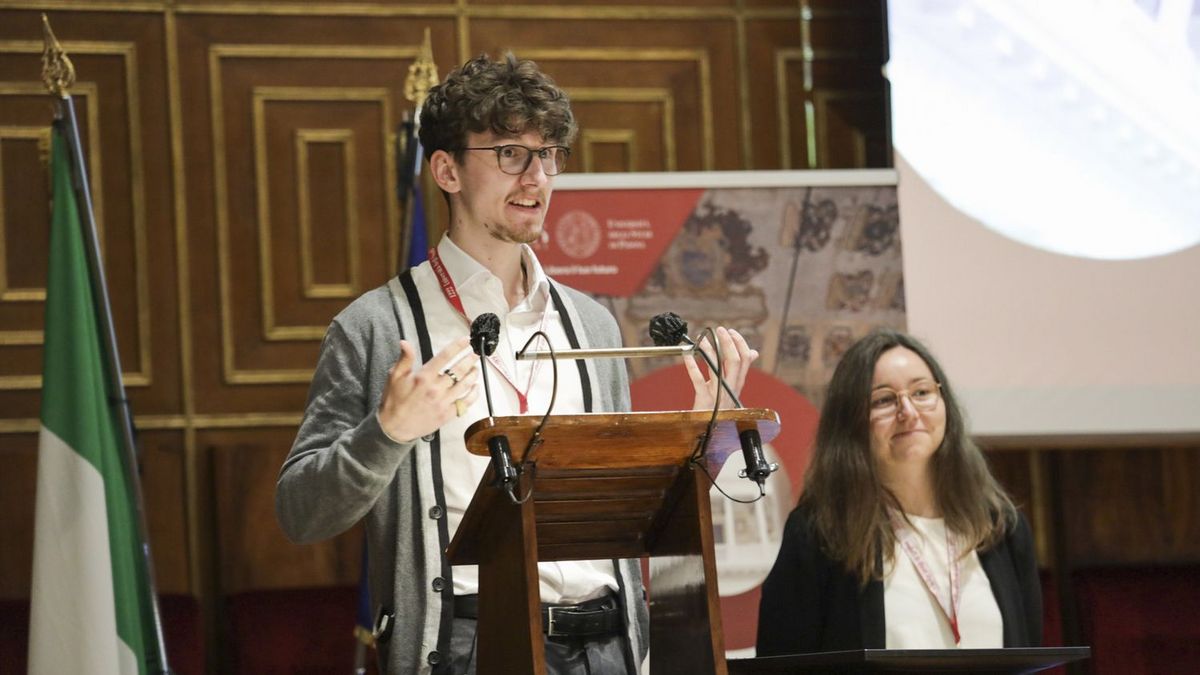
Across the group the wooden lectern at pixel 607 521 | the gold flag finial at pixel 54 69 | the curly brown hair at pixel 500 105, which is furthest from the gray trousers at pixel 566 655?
the gold flag finial at pixel 54 69

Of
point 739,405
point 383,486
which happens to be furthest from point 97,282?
point 739,405

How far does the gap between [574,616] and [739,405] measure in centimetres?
44

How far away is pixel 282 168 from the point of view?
14.4 ft

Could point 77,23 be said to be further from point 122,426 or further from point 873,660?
point 873,660

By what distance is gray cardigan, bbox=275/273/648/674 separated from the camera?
6.45 feet

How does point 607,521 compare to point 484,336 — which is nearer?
point 484,336

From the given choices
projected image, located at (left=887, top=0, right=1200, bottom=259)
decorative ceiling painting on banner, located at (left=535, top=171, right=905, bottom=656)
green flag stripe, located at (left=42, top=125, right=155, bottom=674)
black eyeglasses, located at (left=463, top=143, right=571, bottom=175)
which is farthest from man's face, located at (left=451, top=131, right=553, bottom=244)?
projected image, located at (left=887, top=0, right=1200, bottom=259)

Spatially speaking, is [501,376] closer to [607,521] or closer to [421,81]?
[607,521]

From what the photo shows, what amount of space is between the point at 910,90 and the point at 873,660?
2524 millimetres

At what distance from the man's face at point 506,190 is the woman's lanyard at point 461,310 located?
0.10 m

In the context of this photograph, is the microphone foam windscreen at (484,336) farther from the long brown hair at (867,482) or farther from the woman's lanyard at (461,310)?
the long brown hair at (867,482)

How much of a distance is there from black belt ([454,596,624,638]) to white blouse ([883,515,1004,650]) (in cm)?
94

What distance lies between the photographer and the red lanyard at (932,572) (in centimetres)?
289

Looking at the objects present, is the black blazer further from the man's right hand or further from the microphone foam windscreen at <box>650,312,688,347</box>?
the man's right hand
